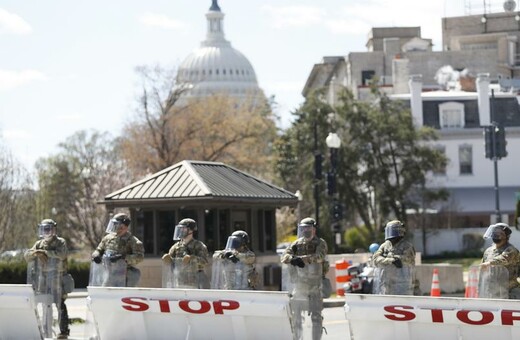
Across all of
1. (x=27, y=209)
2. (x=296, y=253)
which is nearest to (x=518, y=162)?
(x=27, y=209)

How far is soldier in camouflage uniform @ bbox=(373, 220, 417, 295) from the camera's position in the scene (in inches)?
686

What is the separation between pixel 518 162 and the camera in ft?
240

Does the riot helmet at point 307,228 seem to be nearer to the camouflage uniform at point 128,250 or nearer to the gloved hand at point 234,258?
the gloved hand at point 234,258

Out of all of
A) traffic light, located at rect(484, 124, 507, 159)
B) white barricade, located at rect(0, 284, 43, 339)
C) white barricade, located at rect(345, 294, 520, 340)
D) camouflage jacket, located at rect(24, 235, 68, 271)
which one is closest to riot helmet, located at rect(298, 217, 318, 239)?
white barricade, located at rect(345, 294, 520, 340)

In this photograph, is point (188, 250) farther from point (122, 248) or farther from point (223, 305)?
point (223, 305)

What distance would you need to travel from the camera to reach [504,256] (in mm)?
16578

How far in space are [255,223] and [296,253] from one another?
17.0 m

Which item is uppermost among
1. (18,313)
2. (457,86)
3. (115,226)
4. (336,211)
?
(457,86)

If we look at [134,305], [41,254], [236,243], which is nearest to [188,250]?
[236,243]

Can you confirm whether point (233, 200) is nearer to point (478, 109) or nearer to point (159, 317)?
point (159, 317)

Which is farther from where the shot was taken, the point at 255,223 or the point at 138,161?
the point at 138,161

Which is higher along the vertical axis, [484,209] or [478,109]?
[478,109]

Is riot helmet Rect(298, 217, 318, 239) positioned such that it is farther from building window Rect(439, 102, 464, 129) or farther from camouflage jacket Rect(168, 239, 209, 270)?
building window Rect(439, 102, 464, 129)

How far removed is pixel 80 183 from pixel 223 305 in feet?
199
